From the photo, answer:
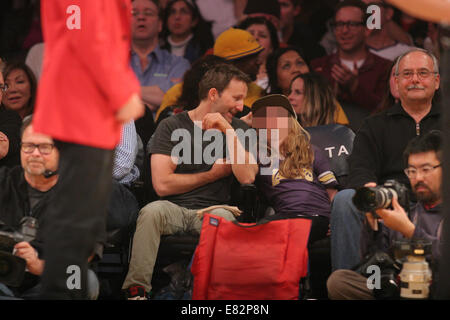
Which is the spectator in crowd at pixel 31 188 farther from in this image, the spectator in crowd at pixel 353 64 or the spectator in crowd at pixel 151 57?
the spectator in crowd at pixel 353 64

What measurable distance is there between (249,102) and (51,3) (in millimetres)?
2550

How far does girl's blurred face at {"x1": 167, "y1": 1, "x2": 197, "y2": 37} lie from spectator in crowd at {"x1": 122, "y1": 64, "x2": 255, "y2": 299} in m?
1.24

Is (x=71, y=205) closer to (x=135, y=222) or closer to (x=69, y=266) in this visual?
(x=69, y=266)

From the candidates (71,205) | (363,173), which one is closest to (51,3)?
(71,205)

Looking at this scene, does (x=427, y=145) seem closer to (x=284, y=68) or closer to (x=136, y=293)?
(x=136, y=293)

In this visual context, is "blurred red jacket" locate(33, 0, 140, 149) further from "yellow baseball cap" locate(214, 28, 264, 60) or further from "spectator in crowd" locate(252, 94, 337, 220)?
"yellow baseball cap" locate(214, 28, 264, 60)

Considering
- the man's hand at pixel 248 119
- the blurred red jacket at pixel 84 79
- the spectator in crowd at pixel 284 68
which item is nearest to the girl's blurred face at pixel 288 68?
the spectator in crowd at pixel 284 68

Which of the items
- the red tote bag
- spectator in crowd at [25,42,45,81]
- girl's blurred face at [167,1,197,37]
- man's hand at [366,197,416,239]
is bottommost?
the red tote bag

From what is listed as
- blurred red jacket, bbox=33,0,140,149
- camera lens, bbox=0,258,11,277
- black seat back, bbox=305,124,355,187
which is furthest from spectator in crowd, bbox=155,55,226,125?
blurred red jacket, bbox=33,0,140,149

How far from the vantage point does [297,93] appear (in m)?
5.02

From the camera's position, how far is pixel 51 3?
278 cm

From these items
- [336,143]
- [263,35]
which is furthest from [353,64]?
[336,143]

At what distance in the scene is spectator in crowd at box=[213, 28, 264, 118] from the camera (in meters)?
5.21

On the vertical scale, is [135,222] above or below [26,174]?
below
